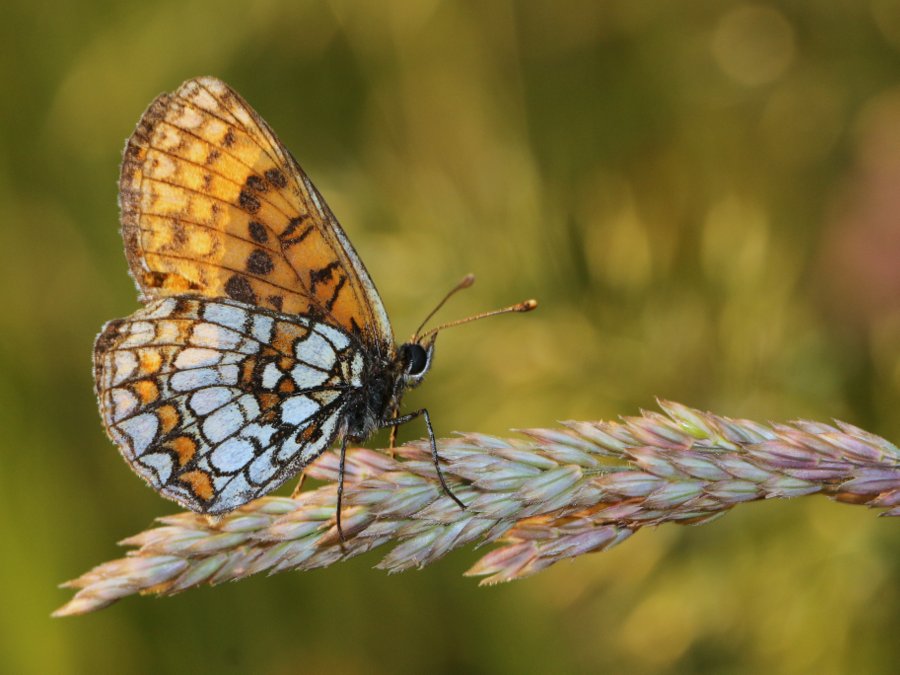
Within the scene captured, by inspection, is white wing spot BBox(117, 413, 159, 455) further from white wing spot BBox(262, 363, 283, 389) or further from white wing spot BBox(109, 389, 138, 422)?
white wing spot BBox(262, 363, 283, 389)

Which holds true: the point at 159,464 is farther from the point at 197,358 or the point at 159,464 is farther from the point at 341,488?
the point at 341,488

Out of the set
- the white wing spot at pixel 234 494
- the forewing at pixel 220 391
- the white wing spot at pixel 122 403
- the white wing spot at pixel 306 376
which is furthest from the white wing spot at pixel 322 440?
the white wing spot at pixel 122 403

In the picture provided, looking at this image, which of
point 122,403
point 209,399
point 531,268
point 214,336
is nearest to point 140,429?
point 122,403

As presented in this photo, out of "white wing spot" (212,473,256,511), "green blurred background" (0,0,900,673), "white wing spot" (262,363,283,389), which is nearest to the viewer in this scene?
"white wing spot" (212,473,256,511)

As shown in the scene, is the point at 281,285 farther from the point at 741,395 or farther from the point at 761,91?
the point at 761,91

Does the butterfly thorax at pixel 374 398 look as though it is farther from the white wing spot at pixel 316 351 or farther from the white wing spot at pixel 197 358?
the white wing spot at pixel 197 358

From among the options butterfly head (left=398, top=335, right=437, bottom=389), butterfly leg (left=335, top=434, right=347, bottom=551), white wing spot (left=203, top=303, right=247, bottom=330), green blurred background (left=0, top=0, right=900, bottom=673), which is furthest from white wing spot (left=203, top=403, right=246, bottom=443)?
green blurred background (left=0, top=0, right=900, bottom=673)
